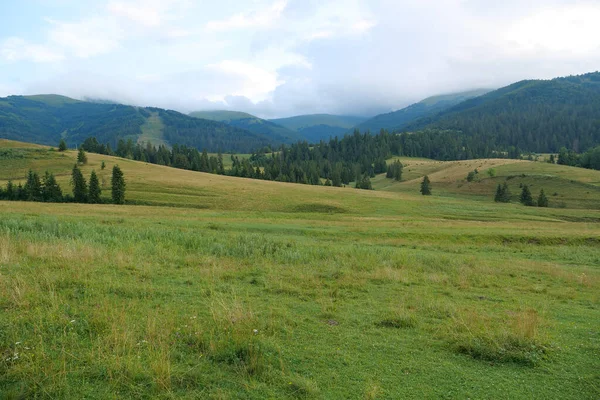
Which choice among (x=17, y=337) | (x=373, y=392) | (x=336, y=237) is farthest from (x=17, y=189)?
(x=373, y=392)

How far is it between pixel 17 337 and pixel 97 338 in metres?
1.42

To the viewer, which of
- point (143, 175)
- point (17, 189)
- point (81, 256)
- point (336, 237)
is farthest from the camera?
point (143, 175)

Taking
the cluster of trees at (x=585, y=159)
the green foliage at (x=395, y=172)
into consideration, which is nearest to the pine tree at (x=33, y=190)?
the green foliage at (x=395, y=172)

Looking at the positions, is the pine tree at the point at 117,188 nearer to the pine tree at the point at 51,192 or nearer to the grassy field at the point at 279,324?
the pine tree at the point at 51,192

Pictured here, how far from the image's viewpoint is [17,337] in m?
6.61

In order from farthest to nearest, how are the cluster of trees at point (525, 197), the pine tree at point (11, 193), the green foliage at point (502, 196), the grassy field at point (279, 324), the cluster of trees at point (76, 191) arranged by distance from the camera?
1. the green foliage at point (502, 196)
2. the cluster of trees at point (525, 197)
3. the pine tree at point (11, 193)
4. the cluster of trees at point (76, 191)
5. the grassy field at point (279, 324)

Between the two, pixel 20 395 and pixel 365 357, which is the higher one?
pixel 20 395

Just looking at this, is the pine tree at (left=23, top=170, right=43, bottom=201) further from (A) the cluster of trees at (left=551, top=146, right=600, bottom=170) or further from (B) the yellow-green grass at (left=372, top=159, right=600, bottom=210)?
(A) the cluster of trees at (left=551, top=146, right=600, bottom=170)

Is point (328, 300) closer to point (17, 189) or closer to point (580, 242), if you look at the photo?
point (580, 242)

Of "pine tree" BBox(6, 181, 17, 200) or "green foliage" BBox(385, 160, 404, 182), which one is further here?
"green foliage" BBox(385, 160, 404, 182)

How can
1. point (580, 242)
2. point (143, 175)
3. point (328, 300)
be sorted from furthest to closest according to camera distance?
point (143, 175)
point (580, 242)
point (328, 300)

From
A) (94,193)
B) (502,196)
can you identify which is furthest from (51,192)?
(502,196)

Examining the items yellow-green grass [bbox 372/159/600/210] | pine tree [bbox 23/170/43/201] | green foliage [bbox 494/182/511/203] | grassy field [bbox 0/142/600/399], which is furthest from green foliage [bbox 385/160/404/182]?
grassy field [bbox 0/142/600/399]

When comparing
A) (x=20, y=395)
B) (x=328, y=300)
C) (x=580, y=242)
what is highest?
(x=20, y=395)
